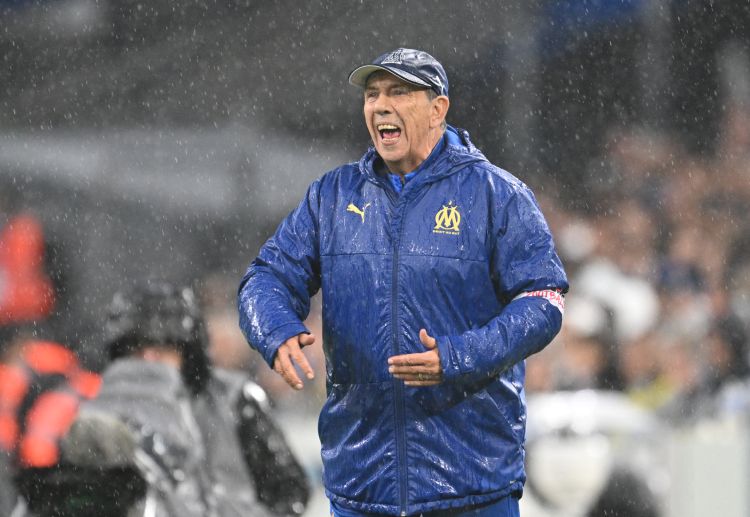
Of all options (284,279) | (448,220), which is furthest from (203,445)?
(448,220)

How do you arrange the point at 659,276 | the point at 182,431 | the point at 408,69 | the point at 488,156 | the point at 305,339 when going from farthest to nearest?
the point at 659,276
the point at 488,156
the point at 182,431
the point at 408,69
the point at 305,339

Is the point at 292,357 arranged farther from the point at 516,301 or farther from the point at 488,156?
the point at 488,156

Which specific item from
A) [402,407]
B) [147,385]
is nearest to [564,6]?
[147,385]

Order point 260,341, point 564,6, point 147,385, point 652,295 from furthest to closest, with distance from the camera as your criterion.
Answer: point 564,6, point 652,295, point 147,385, point 260,341

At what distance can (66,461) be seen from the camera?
13.3ft

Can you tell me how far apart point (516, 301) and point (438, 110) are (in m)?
0.45

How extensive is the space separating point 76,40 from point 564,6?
249 cm

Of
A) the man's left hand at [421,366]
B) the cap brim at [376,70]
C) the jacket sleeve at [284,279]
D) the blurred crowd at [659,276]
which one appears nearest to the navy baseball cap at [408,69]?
the cap brim at [376,70]

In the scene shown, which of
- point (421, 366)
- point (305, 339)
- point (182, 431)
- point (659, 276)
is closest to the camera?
point (421, 366)

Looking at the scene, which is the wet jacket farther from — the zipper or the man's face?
the man's face

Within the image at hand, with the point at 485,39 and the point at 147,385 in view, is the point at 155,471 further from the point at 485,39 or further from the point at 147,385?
the point at 485,39

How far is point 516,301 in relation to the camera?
2.29 meters

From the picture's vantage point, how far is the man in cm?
231

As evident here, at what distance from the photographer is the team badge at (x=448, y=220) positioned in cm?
234
